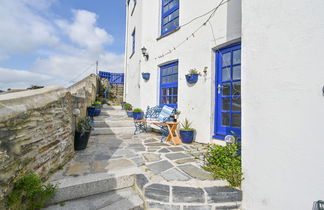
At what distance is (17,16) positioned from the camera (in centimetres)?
538

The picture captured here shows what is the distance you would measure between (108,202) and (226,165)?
65.3 inches

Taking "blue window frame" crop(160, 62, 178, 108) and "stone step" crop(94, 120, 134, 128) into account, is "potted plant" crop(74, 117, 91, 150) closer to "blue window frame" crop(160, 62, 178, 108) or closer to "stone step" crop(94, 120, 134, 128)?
"stone step" crop(94, 120, 134, 128)

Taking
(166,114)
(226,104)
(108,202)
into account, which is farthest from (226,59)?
(108,202)

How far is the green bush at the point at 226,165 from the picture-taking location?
1.78 metres

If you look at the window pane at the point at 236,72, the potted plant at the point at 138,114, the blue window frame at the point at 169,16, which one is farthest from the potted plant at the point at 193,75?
the potted plant at the point at 138,114

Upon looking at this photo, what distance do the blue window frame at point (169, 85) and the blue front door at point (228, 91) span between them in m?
1.52

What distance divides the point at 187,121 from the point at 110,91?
8095 millimetres

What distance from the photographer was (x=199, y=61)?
3744 millimetres

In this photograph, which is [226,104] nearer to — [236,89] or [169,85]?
[236,89]
